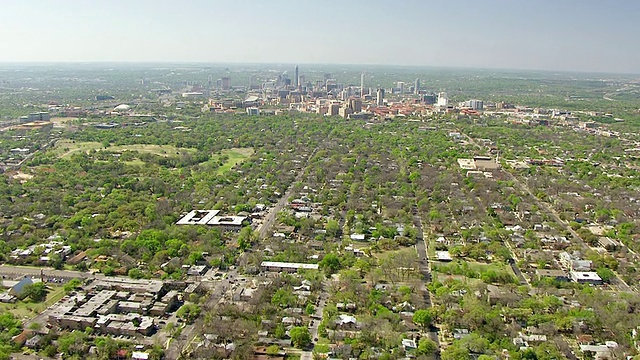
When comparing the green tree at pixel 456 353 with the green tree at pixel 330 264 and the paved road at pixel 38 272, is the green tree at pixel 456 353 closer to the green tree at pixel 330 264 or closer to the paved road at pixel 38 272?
the green tree at pixel 330 264

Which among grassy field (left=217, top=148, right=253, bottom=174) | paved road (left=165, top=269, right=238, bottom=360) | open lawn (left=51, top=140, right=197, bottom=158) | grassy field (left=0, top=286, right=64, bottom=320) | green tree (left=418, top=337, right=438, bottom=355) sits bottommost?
grassy field (left=0, top=286, right=64, bottom=320)

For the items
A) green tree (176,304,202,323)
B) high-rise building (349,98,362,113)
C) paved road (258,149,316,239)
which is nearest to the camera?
green tree (176,304,202,323)

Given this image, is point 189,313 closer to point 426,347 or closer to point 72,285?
point 72,285

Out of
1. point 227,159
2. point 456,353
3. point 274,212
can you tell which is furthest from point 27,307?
point 227,159

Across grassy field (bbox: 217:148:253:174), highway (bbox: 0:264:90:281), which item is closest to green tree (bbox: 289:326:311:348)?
highway (bbox: 0:264:90:281)

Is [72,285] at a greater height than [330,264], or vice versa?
[330,264]

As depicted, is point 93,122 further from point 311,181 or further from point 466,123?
point 466,123

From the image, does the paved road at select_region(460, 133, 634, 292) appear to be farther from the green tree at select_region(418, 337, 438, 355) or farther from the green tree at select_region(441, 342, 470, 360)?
the green tree at select_region(418, 337, 438, 355)

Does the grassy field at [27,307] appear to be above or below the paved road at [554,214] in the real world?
below

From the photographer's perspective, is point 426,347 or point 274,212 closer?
point 426,347

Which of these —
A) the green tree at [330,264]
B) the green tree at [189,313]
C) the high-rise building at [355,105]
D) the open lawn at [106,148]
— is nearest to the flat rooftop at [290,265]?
the green tree at [330,264]
